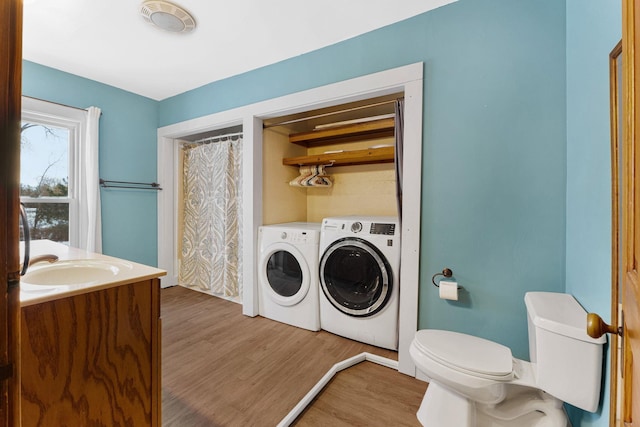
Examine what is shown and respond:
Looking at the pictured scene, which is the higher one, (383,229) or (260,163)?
(260,163)

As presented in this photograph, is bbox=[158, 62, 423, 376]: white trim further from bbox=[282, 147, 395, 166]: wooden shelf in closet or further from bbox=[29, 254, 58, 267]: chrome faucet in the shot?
bbox=[29, 254, 58, 267]: chrome faucet

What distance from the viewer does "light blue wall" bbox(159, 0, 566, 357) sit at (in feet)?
4.70

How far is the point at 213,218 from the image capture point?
Answer: 10.3 ft

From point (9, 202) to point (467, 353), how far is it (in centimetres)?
157

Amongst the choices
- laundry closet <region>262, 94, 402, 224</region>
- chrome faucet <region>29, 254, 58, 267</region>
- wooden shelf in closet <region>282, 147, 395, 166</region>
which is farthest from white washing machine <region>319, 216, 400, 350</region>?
chrome faucet <region>29, 254, 58, 267</region>

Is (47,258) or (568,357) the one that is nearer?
(568,357)

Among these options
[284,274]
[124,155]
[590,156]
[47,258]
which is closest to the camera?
[590,156]

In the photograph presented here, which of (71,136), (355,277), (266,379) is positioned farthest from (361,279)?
(71,136)

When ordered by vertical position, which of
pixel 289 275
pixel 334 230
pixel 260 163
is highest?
pixel 260 163

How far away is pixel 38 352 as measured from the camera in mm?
848

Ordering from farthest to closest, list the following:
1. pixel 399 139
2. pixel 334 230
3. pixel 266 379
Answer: pixel 334 230 < pixel 399 139 < pixel 266 379

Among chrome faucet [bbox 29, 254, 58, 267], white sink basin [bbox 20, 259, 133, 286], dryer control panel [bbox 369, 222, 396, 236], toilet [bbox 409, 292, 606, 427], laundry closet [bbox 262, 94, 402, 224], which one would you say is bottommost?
toilet [bbox 409, 292, 606, 427]

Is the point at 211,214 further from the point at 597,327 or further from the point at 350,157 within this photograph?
the point at 597,327

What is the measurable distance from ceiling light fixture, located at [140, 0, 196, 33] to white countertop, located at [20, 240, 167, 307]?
158 centimetres
